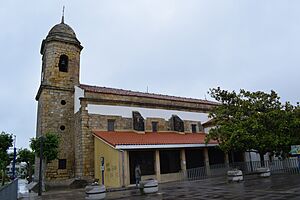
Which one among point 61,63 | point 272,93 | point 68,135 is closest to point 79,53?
point 61,63

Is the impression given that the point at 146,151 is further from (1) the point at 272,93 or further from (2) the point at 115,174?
(1) the point at 272,93

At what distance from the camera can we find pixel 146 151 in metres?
22.3

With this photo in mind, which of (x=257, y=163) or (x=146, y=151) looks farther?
(x=257, y=163)

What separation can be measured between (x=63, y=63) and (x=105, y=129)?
8.03m

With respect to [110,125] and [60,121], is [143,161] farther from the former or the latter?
[60,121]

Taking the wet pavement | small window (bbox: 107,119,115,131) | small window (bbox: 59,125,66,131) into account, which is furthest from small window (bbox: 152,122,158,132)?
the wet pavement

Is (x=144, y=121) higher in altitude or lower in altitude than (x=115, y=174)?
higher

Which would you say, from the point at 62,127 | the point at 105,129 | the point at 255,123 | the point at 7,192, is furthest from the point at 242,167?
the point at 7,192

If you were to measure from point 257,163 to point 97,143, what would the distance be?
1547 centimetres

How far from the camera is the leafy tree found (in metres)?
19.6

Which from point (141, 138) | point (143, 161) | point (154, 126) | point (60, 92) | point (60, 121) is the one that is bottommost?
point (143, 161)

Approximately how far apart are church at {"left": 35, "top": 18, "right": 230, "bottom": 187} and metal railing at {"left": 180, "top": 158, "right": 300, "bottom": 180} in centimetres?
71

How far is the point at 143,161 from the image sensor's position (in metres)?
22.2

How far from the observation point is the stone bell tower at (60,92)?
901 inches
